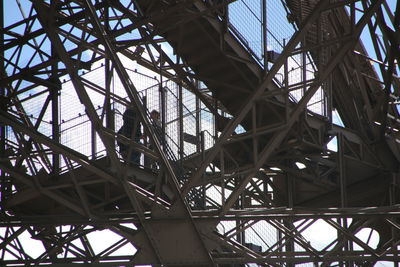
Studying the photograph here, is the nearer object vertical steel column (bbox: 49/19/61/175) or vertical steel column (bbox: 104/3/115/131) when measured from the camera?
vertical steel column (bbox: 104/3/115/131)

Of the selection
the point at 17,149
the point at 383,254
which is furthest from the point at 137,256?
the point at 383,254

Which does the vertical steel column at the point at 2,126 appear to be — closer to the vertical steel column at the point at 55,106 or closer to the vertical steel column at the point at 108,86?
the vertical steel column at the point at 55,106

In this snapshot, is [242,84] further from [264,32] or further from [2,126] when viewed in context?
[2,126]

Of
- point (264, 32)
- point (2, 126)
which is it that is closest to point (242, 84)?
point (264, 32)

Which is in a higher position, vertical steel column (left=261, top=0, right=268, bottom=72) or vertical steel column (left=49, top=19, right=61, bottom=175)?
vertical steel column (left=261, top=0, right=268, bottom=72)

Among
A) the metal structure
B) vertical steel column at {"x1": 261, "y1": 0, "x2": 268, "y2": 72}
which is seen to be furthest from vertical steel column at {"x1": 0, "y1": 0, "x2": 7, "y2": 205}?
vertical steel column at {"x1": 261, "y1": 0, "x2": 268, "y2": 72}

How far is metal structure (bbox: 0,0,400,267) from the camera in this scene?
19797 millimetres

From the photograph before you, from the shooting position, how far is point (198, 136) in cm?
2547

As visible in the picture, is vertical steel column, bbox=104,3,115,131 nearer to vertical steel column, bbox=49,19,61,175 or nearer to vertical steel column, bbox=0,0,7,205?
vertical steel column, bbox=49,19,61,175

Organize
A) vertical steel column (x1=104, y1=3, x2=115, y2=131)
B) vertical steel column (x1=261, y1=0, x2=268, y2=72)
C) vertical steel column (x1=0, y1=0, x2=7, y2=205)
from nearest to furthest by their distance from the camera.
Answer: vertical steel column (x1=104, y1=3, x2=115, y2=131), vertical steel column (x1=261, y1=0, x2=268, y2=72), vertical steel column (x1=0, y1=0, x2=7, y2=205)

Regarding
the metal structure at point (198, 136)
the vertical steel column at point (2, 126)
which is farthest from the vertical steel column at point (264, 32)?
the vertical steel column at point (2, 126)

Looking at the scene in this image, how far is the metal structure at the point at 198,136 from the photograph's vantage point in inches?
779

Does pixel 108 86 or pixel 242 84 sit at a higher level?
pixel 242 84

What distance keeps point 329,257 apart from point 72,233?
21.6 feet
